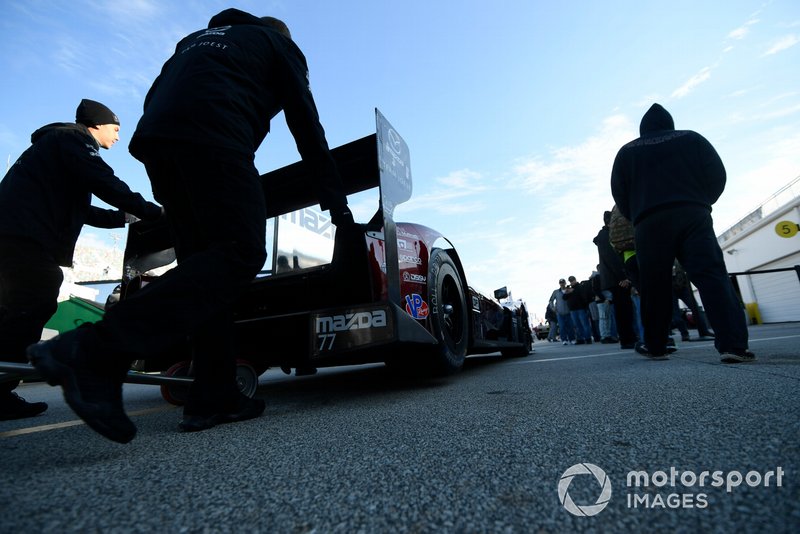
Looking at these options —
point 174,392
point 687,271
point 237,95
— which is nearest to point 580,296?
point 687,271

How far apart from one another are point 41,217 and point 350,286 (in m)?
1.70

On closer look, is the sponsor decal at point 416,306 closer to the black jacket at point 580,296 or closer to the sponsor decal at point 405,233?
the sponsor decal at point 405,233

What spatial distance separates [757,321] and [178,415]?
22.2m

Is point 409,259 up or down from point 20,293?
up

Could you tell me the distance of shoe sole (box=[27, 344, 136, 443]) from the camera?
102 cm

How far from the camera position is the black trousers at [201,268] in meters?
1.18

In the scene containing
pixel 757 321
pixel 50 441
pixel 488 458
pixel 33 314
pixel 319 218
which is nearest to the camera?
pixel 488 458

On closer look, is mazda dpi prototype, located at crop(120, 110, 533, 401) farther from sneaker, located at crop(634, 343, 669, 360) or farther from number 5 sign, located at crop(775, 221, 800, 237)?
number 5 sign, located at crop(775, 221, 800, 237)

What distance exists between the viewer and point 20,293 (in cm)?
204

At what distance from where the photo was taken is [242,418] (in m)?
1.66

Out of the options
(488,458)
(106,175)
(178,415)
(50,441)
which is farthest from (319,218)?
(488,458)

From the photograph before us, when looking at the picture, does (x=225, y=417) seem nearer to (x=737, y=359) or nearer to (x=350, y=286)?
(x=350, y=286)

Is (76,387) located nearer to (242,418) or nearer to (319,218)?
(242,418)

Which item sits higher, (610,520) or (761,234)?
(761,234)
